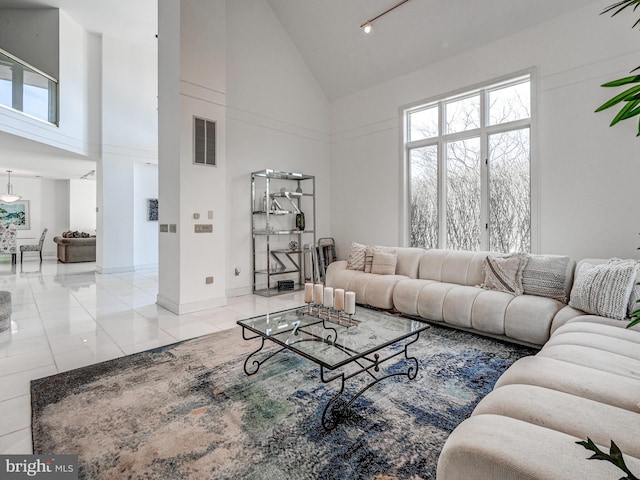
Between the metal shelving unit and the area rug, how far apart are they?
8.83 ft

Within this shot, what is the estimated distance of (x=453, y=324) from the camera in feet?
11.9

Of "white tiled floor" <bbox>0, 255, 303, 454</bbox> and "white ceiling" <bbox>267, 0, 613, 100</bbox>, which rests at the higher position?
"white ceiling" <bbox>267, 0, 613, 100</bbox>

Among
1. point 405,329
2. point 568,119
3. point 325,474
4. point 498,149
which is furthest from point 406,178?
point 325,474

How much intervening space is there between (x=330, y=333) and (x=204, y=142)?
326 cm

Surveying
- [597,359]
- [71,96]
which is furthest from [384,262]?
[71,96]

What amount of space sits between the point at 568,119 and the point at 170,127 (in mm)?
4979

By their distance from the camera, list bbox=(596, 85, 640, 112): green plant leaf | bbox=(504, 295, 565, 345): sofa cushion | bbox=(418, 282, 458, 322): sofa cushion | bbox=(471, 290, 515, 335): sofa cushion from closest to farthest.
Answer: bbox=(596, 85, 640, 112): green plant leaf, bbox=(504, 295, 565, 345): sofa cushion, bbox=(471, 290, 515, 335): sofa cushion, bbox=(418, 282, 458, 322): sofa cushion

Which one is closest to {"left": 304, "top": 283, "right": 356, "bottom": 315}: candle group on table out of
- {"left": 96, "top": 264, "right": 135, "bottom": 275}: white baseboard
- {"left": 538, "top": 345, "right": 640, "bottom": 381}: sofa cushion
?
{"left": 538, "top": 345, "right": 640, "bottom": 381}: sofa cushion

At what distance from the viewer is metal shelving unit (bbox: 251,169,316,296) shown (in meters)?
5.49

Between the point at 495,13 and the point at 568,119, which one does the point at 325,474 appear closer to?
the point at 568,119

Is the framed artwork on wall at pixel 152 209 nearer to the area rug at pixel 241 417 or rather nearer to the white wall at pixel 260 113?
the white wall at pixel 260 113

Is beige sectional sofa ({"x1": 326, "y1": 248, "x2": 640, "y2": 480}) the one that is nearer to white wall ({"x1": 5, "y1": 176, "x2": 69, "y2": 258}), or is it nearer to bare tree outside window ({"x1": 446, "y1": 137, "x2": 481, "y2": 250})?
bare tree outside window ({"x1": 446, "y1": 137, "x2": 481, "y2": 250})

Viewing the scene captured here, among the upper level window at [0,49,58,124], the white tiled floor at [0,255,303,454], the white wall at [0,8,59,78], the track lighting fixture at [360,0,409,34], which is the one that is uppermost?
the white wall at [0,8,59,78]

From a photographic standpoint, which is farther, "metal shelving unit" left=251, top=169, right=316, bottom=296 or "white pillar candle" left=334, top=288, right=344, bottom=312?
"metal shelving unit" left=251, top=169, right=316, bottom=296
